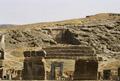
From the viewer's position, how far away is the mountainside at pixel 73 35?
245 ft

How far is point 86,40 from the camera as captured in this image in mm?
78250

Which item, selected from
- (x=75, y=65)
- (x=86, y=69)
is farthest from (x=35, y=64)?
(x=86, y=69)

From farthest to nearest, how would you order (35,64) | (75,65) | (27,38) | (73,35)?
(73,35)
(27,38)
(35,64)
(75,65)

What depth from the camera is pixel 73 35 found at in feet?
266

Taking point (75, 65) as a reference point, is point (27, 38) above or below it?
below

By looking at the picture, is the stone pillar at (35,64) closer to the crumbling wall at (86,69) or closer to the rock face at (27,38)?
the crumbling wall at (86,69)

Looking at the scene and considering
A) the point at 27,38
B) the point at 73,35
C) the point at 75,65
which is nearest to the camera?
the point at 75,65

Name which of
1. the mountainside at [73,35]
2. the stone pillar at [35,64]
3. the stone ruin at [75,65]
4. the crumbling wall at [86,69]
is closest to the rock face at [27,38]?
the mountainside at [73,35]

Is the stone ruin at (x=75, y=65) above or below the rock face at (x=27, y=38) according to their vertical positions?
above

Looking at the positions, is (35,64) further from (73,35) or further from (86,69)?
(73,35)

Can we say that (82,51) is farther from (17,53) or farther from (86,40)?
(86,40)

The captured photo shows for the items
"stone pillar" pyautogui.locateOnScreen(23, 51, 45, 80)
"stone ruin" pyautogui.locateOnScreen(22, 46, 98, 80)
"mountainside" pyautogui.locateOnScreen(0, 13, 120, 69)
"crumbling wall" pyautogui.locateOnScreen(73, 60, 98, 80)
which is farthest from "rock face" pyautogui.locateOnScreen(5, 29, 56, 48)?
"crumbling wall" pyautogui.locateOnScreen(73, 60, 98, 80)

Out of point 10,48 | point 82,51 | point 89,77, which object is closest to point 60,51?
point 82,51

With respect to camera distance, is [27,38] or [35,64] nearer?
[35,64]
